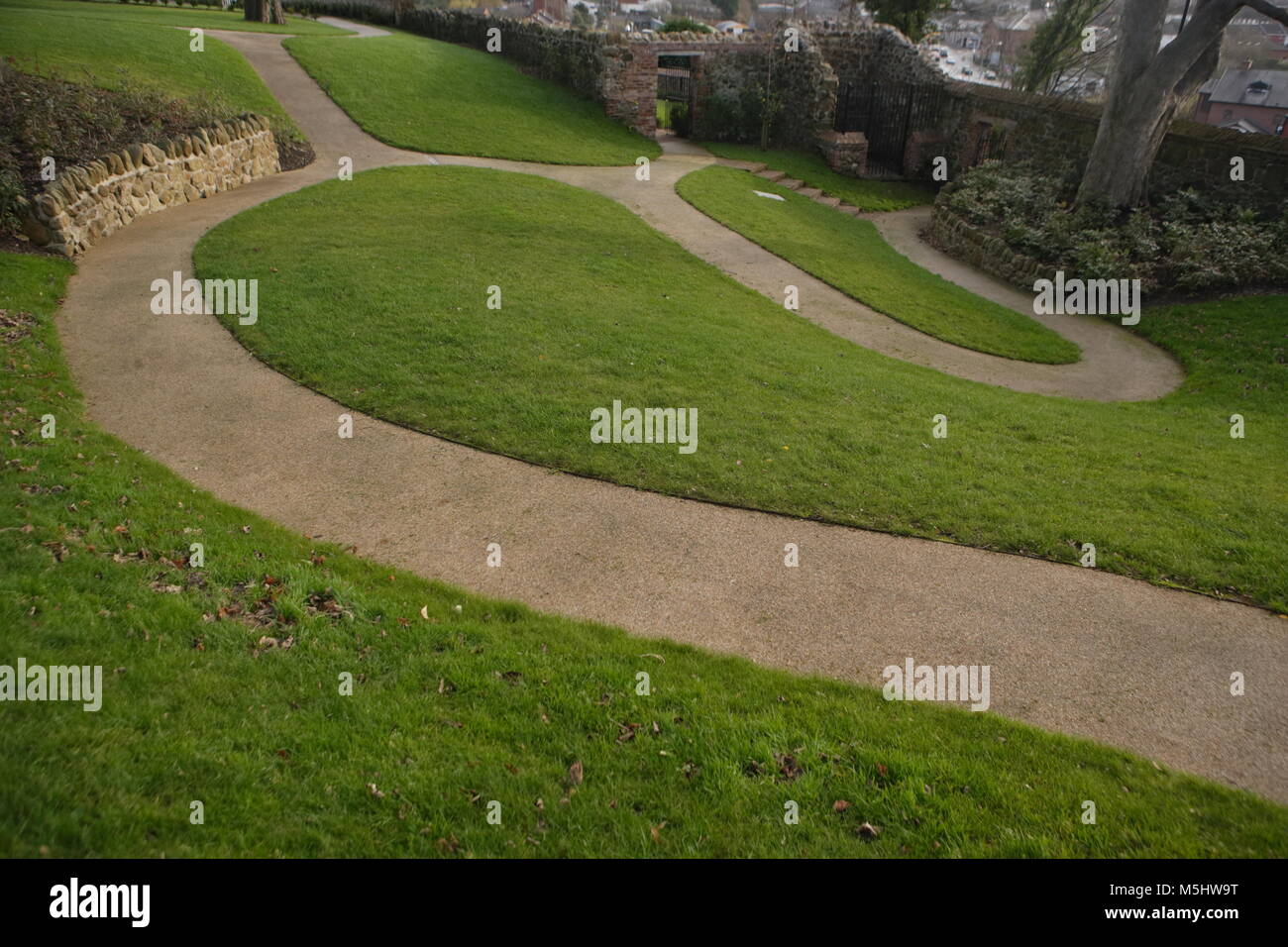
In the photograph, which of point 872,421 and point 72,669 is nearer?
point 72,669

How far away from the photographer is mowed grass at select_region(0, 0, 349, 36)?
23.6 m

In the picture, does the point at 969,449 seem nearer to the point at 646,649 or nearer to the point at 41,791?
the point at 646,649

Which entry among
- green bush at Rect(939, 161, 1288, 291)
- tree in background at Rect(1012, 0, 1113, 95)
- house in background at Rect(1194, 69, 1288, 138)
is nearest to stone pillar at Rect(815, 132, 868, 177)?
green bush at Rect(939, 161, 1288, 291)

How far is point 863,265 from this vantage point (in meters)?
17.8

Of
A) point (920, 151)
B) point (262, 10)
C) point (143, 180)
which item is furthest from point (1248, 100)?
point (143, 180)

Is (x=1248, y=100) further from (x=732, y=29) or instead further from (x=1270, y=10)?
(x=1270, y=10)

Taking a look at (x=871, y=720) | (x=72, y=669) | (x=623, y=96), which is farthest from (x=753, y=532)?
(x=623, y=96)

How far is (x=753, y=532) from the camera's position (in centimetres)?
766

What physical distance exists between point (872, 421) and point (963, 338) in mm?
5588

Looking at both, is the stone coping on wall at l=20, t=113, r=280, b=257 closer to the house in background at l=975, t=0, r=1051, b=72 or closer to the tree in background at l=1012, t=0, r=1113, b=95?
the tree in background at l=1012, t=0, r=1113, b=95

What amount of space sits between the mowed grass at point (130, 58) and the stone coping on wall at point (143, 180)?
1.48 meters

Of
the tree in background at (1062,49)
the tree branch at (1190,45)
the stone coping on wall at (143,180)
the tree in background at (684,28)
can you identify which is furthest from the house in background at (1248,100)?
the stone coping on wall at (143,180)

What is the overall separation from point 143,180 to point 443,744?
1473 cm

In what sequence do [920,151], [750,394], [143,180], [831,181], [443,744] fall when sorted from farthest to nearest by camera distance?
[920,151]
[831,181]
[143,180]
[750,394]
[443,744]
